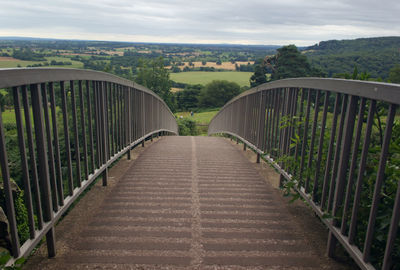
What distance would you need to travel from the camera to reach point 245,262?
7.84ft

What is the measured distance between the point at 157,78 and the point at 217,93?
18.4 meters

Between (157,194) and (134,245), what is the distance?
3.77 feet

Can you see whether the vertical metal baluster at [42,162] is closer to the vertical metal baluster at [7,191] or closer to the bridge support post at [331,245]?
the vertical metal baluster at [7,191]

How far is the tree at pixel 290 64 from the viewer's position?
41.2 m

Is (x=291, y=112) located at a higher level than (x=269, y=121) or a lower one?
higher

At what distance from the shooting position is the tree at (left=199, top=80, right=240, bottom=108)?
72562 mm

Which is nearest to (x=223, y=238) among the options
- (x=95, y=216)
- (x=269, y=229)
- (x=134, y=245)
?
(x=269, y=229)

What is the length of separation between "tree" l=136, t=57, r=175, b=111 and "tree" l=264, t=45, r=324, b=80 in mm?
19893

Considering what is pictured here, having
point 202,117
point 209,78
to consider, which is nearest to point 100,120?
point 202,117

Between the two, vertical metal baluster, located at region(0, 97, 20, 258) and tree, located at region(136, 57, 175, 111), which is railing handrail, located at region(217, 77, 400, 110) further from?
tree, located at region(136, 57, 175, 111)

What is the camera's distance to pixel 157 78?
5866 centimetres

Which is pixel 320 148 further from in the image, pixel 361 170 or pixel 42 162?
pixel 42 162

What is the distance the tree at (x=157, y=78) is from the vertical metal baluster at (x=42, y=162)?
55451mm

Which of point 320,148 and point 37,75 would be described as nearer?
point 37,75
